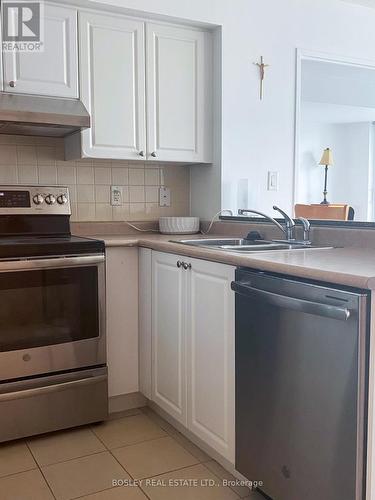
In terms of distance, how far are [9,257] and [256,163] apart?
156 centimetres

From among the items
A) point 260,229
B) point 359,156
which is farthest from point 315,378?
point 359,156

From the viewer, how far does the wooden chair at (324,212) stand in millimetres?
3488

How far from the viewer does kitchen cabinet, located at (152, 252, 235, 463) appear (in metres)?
1.89

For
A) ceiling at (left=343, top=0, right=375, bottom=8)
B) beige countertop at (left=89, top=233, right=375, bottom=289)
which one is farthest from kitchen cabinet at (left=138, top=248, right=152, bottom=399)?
ceiling at (left=343, top=0, right=375, bottom=8)

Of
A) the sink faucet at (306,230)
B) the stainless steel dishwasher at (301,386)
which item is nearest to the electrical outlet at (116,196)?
the sink faucet at (306,230)

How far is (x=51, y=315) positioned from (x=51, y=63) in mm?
1230

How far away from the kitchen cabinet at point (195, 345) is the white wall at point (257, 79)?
0.88m

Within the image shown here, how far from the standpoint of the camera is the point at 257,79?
300 cm

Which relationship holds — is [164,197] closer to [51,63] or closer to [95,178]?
[95,178]

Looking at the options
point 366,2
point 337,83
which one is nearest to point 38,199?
point 366,2

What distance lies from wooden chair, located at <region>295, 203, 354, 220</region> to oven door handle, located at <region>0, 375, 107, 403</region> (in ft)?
5.85

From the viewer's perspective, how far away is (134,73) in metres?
2.72

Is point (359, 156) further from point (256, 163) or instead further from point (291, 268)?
point (291, 268)

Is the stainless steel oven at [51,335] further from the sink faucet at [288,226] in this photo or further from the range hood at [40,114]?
the sink faucet at [288,226]
